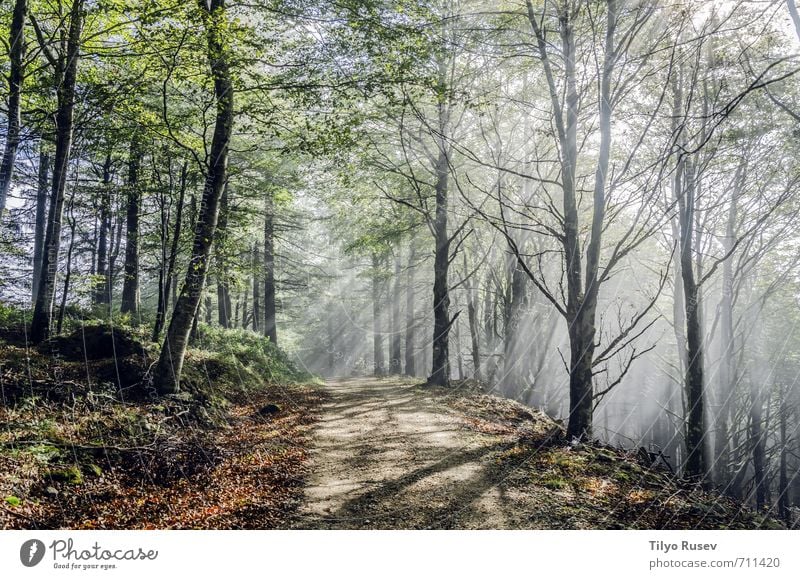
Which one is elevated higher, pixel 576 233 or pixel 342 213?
pixel 342 213

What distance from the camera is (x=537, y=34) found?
22.1ft

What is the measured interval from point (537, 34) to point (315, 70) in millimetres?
3756

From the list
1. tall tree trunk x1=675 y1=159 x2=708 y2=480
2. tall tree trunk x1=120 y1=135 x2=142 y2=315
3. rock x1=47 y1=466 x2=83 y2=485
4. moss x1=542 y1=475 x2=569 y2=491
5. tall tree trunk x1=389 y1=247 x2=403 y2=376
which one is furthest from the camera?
tall tree trunk x1=389 y1=247 x2=403 y2=376

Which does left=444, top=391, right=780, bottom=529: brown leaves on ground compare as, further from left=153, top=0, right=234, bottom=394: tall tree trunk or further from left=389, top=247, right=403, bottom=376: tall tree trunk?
left=389, top=247, right=403, bottom=376: tall tree trunk

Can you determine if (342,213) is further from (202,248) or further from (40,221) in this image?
(40,221)

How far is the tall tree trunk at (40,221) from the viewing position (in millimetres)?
6680

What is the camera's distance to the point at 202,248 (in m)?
8.38

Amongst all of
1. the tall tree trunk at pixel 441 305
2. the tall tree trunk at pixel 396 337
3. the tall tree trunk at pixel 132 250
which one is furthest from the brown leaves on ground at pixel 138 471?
the tall tree trunk at pixel 396 337

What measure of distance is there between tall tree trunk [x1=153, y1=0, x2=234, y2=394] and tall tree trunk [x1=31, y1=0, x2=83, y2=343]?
1.94 metres

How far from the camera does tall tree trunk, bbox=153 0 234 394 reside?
7.86 meters
